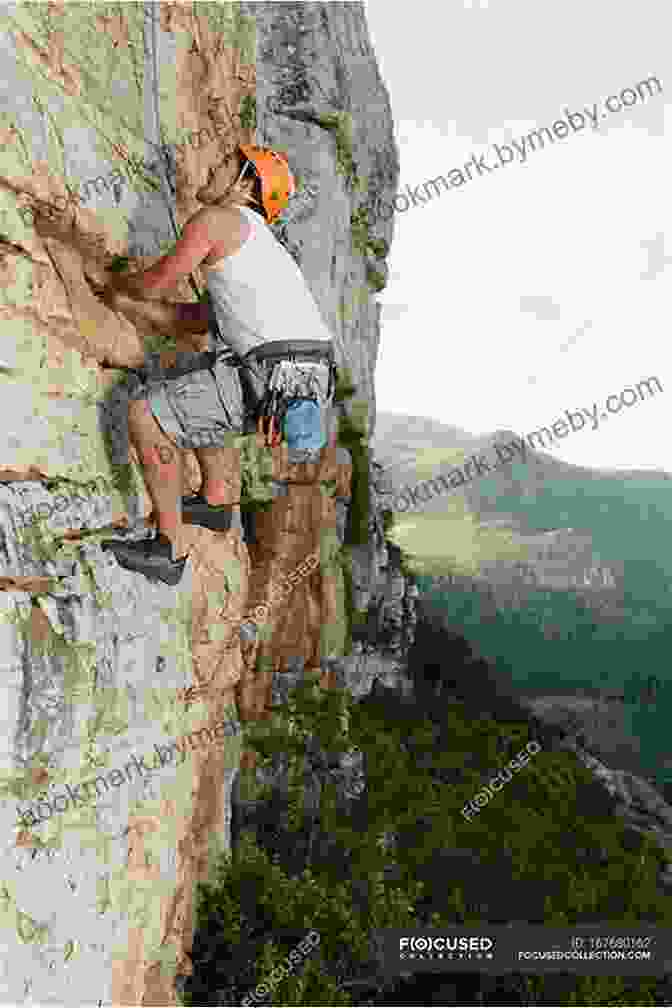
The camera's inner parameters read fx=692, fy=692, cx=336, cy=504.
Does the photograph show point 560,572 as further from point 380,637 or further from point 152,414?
point 152,414

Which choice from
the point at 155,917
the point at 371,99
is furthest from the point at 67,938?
the point at 371,99

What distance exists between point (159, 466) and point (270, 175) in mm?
2353

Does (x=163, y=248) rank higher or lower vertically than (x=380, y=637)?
higher

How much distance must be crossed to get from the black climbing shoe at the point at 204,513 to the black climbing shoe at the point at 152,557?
487mm

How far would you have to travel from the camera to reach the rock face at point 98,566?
5.43m

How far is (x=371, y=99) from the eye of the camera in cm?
2319

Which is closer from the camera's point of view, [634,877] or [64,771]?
[64,771]

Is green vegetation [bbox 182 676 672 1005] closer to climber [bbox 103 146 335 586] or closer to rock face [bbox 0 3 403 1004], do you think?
rock face [bbox 0 3 403 1004]

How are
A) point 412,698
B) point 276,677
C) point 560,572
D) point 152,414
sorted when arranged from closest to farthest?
point 152,414, point 276,677, point 412,698, point 560,572

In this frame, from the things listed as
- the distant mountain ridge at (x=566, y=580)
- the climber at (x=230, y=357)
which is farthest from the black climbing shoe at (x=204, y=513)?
the distant mountain ridge at (x=566, y=580)

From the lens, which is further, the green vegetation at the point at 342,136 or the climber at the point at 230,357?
the green vegetation at the point at 342,136

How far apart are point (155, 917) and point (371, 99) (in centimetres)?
2401

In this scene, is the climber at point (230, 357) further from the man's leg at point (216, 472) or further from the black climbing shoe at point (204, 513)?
the black climbing shoe at point (204, 513)

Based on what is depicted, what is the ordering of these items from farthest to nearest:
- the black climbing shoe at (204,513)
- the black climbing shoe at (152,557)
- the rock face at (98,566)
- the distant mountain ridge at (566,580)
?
the distant mountain ridge at (566,580) → the black climbing shoe at (204,513) → the black climbing shoe at (152,557) → the rock face at (98,566)
